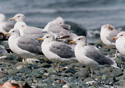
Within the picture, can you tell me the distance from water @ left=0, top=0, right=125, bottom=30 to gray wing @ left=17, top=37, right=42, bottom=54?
1108cm

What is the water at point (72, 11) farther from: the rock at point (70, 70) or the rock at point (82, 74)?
the rock at point (82, 74)

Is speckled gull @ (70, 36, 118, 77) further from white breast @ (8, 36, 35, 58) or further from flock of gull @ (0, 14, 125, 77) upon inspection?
white breast @ (8, 36, 35, 58)

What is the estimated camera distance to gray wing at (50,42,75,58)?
27.2 feet

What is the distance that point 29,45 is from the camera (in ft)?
29.6

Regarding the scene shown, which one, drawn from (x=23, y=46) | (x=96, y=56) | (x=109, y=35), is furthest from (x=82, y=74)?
(x=109, y=35)

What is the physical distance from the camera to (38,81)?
23.1ft

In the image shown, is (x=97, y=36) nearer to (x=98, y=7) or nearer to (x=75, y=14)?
(x=75, y=14)

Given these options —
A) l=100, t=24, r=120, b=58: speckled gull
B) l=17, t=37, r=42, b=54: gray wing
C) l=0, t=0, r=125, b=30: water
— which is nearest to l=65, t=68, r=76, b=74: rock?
l=17, t=37, r=42, b=54: gray wing

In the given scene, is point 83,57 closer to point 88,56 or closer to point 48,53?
point 88,56

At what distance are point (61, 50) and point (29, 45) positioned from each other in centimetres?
109

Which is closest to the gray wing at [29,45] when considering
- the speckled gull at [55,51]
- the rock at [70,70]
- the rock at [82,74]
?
the speckled gull at [55,51]

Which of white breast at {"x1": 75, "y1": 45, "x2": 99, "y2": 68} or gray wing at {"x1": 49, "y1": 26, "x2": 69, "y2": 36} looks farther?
gray wing at {"x1": 49, "y1": 26, "x2": 69, "y2": 36}

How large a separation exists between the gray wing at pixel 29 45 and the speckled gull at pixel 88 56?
1.60m

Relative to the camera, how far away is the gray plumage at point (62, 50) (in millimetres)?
8304
